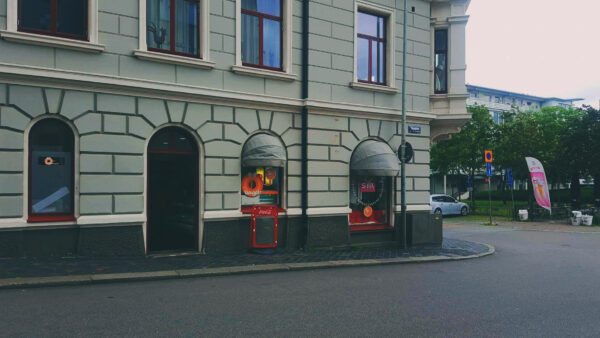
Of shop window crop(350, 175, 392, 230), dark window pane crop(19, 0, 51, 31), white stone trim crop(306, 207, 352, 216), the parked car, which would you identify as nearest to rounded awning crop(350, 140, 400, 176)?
shop window crop(350, 175, 392, 230)

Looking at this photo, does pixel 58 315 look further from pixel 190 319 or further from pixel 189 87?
pixel 189 87

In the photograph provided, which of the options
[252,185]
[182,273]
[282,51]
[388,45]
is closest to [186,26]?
[282,51]

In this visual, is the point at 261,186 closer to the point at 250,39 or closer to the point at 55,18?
the point at 250,39

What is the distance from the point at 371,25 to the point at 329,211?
572 cm

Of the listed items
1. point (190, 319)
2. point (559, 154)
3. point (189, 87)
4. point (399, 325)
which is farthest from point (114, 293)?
point (559, 154)

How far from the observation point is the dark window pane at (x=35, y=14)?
33.2ft

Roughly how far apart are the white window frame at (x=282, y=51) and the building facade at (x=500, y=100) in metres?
63.4

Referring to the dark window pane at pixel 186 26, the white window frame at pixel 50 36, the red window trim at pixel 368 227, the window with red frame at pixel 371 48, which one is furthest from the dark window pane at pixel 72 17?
the red window trim at pixel 368 227

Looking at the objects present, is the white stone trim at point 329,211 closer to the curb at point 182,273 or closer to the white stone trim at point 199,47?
the curb at point 182,273

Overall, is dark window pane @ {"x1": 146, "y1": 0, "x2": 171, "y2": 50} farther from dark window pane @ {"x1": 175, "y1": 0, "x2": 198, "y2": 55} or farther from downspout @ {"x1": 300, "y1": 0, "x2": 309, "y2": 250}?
downspout @ {"x1": 300, "y1": 0, "x2": 309, "y2": 250}

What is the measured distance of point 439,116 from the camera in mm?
15898

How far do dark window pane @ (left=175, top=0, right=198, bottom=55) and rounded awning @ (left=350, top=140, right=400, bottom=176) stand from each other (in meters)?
5.20

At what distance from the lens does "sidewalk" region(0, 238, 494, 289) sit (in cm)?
859

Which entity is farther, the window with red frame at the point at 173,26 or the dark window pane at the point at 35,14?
the window with red frame at the point at 173,26
